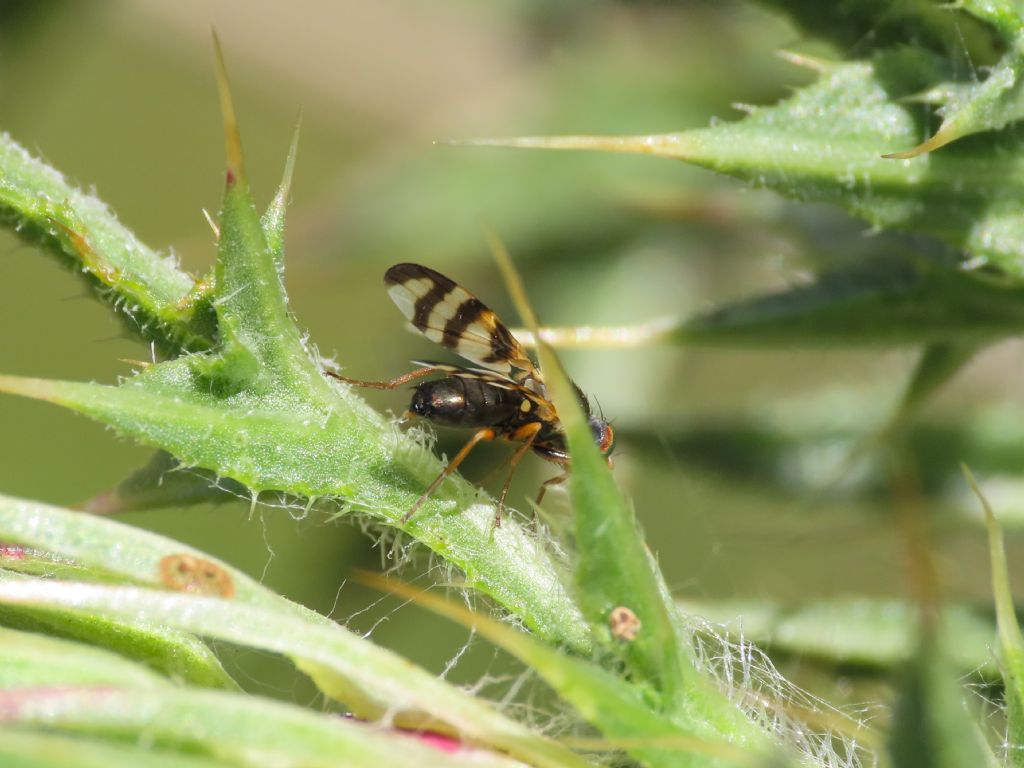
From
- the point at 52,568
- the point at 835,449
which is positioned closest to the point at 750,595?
the point at 835,449

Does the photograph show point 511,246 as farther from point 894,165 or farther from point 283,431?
point 283,431

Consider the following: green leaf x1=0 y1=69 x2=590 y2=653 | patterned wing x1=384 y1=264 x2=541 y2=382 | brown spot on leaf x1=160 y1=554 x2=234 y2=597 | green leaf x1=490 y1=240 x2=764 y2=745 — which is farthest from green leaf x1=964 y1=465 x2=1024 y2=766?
patterned wing x1=384 y1=264 x2=541 y2=382

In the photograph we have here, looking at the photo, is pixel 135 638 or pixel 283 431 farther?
pixel 283 431

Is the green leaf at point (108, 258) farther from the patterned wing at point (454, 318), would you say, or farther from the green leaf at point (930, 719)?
the green leaf at point (930, 719)

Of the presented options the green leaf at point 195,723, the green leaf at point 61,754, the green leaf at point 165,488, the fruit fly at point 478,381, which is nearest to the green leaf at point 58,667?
the green leaf at point 195,723

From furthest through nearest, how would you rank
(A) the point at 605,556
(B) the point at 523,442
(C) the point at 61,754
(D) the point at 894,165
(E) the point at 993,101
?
(B) the point at 523,442
(D) the point at 894,165
(E) the point at 993,101
(A) the point at 605,556
(C) the point at 61,754

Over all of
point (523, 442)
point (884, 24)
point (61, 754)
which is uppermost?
point (884, 24)

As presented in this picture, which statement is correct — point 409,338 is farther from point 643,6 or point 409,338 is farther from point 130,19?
point 130,19

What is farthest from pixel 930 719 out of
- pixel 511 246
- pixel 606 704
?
pixel 511 246
